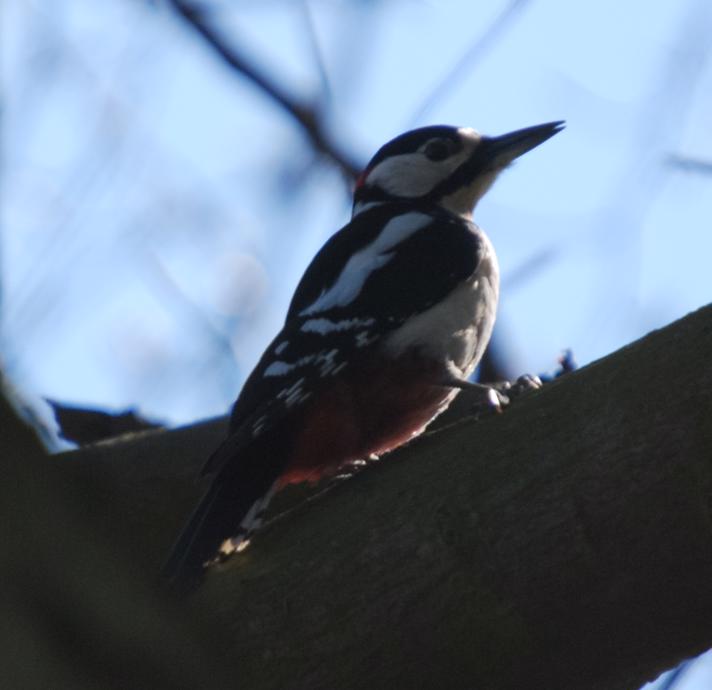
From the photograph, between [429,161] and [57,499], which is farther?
[429,161]

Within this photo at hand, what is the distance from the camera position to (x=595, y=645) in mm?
2459

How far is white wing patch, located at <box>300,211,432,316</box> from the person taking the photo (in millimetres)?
4164

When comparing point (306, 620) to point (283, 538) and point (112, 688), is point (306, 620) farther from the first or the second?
point (112, 688)

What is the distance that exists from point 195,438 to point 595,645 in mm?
2190

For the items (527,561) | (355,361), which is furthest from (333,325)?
(527,561)

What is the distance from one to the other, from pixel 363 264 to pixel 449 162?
0.88 meters

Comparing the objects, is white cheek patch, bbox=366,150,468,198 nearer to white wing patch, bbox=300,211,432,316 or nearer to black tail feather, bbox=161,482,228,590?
white wing patch, bbox=300,211,432,316

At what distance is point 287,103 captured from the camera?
4145 millimetres

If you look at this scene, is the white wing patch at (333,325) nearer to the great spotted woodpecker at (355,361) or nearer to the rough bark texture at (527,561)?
the great spotted woodpecker at (355,361)

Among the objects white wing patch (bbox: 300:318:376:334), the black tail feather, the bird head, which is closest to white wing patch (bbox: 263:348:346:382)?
white wing patch (bbox: 300:318:376:334)

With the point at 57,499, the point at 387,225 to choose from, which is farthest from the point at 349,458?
the point at 57,499

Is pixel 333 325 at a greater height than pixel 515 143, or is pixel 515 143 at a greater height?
pixel 515 143

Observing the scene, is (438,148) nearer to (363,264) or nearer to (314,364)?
(363,264)

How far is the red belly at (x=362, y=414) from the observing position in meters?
3.81
